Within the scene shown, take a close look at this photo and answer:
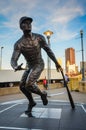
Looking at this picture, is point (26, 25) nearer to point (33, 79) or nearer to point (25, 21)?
point (25, 21)

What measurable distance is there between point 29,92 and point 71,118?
52.6 inches

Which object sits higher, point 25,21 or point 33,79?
point 25,21

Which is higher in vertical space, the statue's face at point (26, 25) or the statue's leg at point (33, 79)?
the statue's face at point (26, 25)

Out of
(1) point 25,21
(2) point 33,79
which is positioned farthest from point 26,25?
(2) point 33,79

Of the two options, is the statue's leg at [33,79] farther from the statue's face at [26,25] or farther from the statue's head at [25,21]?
the statue's head at [25,21]

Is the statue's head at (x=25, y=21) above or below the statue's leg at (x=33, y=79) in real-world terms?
above

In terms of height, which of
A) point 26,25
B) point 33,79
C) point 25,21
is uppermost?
point 25,21

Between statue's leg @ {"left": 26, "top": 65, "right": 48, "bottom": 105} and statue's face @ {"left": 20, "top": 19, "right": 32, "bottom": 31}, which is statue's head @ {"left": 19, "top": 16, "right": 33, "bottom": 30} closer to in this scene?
statue's face @ {"left": 20, "top": 19, "right": 32, "bottom": 31}

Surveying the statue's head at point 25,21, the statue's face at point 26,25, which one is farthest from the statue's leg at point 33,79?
the statue's head at point 25,21

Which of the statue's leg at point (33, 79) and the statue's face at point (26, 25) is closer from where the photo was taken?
the statue's leg at point (33, 79)

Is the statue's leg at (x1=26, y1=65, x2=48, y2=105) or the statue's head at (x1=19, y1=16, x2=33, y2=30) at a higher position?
the statue's head at (x1=19, y1=16, x2=33, y2=30)

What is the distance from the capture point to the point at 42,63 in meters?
6.21

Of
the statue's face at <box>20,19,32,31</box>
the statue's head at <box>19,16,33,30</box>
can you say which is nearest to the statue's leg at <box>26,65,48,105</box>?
the statue's face at <box>20,19,32,31</box>

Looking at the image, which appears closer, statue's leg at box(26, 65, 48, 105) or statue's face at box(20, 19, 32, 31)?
statue's leg at box(26, 65, 48, 105)
